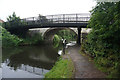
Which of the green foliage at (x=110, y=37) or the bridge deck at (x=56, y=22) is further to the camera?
the bridge deck at (x=56, y=22)

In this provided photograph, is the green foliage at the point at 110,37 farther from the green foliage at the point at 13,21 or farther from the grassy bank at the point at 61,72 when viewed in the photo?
the green foliage at the point at 13,21

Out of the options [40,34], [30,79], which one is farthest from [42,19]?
[30,79]

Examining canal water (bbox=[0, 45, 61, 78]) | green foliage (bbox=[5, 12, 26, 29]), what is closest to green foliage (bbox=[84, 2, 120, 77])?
canal water (bbox=[0, 45, 61, 78])

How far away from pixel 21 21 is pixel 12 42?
5.39m

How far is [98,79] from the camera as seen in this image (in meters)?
3.51

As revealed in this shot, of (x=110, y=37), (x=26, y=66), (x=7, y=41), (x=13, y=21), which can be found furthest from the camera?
(x=13, y=21)

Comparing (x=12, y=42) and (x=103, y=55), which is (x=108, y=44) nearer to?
(x=103, y=55)

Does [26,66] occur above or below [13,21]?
below

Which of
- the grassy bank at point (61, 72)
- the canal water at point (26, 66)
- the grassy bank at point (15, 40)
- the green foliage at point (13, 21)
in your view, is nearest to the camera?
the grassy bank at point (61, 72)

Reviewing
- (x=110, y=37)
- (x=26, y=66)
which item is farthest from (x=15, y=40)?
(x=110, y=37)

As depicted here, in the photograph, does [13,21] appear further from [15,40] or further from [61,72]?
[61,72]

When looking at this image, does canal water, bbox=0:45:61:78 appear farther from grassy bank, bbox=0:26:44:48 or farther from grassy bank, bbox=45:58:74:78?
grassy bank, bbox=0:26:44:48

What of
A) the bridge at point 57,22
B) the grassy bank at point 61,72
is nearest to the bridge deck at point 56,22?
the bridge at point 57,22

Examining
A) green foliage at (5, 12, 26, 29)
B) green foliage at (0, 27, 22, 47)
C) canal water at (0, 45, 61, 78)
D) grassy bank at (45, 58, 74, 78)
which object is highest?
green foliage at (5, 12, 26, 29)
